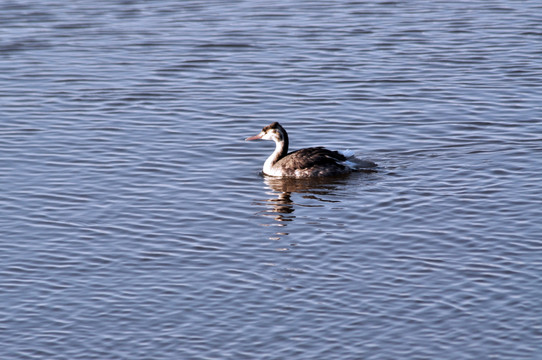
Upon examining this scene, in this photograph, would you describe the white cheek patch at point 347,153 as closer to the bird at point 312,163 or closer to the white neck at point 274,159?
the bird at point 312,163

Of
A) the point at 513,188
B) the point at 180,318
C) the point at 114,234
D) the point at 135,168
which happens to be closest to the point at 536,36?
the point at 513,188

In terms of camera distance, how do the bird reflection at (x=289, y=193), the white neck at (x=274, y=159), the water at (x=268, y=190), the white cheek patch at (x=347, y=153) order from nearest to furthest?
the water at (x=268, y=190)
the bird reflection at (x=289, y=193)
the white cheek patch at (x=347, y=153)
the white neck at (x=274, y=159)

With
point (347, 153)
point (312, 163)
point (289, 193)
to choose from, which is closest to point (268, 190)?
point (289, 193)

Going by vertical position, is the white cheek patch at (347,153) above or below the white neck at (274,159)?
above

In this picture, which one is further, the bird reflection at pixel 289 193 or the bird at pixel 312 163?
the bird at pixel 312 163

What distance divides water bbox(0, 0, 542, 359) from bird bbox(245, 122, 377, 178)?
0.26 m

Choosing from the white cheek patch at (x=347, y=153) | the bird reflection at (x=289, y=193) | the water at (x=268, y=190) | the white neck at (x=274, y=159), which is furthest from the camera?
the white neck at (x=274, y=159)

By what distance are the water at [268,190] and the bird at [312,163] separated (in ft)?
0.86

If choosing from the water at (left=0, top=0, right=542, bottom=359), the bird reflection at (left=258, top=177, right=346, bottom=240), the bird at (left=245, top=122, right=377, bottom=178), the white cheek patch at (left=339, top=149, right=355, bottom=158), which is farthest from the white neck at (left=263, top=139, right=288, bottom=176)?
the white cheek patch at (left=339, top=149, right=355, bottom=158)

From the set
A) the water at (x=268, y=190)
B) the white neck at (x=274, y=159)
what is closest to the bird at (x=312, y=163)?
the white neck at (x=274, y=159)

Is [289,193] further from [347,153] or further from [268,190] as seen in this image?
[347,153]

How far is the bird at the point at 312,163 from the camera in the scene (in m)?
17.6

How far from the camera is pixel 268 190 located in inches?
684

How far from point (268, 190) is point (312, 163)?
980mm
